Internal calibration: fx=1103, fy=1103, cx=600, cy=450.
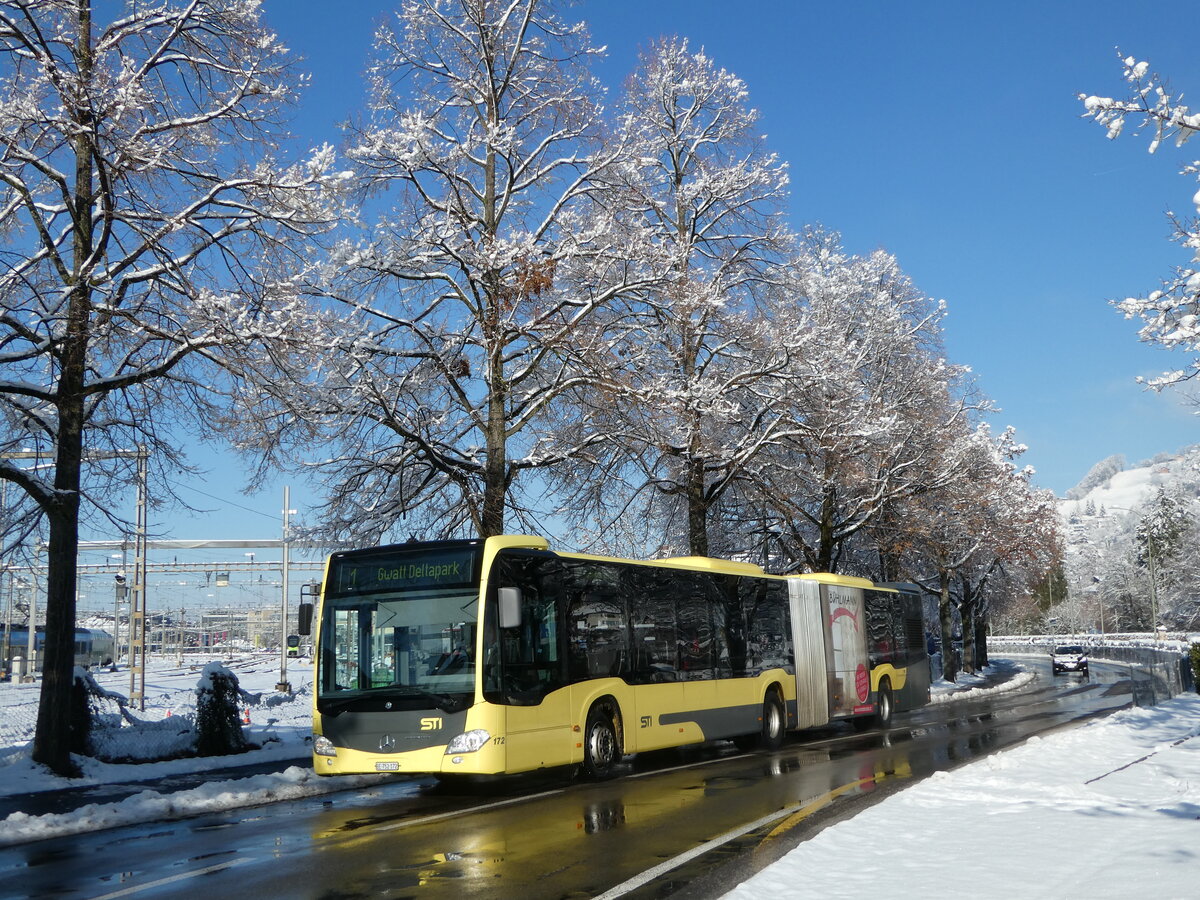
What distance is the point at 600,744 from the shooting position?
14734 mm

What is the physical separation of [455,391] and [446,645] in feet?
25.8

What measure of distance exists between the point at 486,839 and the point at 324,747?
3769 millimetres

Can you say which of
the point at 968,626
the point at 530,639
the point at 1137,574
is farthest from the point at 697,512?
the point at 1137,574

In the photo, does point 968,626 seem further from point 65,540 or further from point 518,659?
point 65,540

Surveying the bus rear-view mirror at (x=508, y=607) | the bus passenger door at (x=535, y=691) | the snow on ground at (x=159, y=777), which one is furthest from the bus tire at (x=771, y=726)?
the bus rear-view mirror at (x=508, y=607)

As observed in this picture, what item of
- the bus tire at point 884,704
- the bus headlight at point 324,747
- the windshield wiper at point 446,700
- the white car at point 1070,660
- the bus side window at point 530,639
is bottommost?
the white car at point 1070,660

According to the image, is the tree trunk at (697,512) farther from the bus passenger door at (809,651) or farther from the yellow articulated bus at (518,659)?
the yellow articulated bus at (518,659)

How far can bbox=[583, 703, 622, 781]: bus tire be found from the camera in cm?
1450

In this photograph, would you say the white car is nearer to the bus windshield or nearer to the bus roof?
the bus roof

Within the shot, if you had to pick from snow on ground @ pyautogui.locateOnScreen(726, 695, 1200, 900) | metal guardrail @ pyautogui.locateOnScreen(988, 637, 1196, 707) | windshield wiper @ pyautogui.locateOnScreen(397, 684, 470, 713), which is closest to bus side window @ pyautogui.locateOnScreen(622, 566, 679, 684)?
windshield wiper @ pyautogui.locateOnScreen(397, 684, 470, 713)

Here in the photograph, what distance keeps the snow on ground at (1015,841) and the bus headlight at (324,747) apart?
627 centimetres

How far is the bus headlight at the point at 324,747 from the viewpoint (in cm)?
1282

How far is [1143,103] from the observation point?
10.4 m

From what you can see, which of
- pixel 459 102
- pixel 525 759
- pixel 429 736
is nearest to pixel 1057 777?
pixel 525 759
